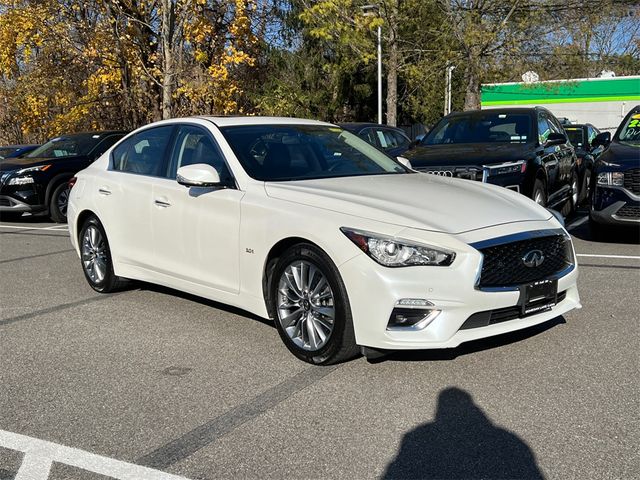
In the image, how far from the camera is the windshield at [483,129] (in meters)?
9.51

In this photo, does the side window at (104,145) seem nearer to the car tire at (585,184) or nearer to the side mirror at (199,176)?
the car tire at (585,184)

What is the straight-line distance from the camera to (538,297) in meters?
4.39

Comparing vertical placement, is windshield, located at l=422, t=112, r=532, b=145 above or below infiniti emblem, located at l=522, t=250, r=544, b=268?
above

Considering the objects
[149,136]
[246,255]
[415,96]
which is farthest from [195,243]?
[415,96]

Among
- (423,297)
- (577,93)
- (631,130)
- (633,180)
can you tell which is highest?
(577,93)

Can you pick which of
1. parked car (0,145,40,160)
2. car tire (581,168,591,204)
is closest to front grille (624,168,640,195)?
car tire (581,168,591,204)

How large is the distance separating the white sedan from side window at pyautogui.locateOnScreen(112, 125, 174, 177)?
2 centimetres

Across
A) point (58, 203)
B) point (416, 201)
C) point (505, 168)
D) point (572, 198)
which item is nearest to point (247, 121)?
point (416, 201)

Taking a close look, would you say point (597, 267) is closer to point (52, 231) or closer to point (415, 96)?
point (52, 231)

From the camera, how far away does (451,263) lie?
4090 mm

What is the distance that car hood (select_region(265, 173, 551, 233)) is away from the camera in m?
4.32

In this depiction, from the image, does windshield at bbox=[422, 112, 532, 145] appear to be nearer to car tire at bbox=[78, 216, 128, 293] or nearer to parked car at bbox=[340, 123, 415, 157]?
parked car at bbox=[340, 123, 415, 157]

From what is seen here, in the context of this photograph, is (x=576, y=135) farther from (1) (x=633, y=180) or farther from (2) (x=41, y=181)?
(2) (x=41, y=181)

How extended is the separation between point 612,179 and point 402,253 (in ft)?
17.2
